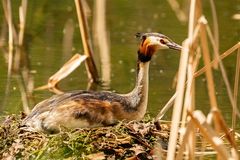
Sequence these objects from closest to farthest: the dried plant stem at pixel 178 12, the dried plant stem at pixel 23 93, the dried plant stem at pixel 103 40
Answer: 1. the dried plant stem at pixel 23 93
2. the dried plant stem at pixel 103 40
3. the dried plant stem at pixel 178 12

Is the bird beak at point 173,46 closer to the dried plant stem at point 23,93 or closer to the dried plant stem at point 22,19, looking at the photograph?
the dried plant stem at point 23,93

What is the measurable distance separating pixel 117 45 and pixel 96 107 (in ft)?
17.2

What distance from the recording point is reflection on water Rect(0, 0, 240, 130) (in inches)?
410

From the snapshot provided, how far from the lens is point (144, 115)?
8.72 meters

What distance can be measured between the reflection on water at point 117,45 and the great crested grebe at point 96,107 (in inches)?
44.9

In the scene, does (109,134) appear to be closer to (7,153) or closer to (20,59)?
(7,153)

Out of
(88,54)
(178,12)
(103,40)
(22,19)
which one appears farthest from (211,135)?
(178,12)

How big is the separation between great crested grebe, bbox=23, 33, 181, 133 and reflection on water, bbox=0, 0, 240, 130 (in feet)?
3.74

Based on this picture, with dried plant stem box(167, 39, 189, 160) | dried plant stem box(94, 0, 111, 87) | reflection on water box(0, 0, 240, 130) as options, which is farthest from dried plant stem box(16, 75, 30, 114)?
dried plant stem box(167, 39, 189, 160)

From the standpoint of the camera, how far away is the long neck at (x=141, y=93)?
26.9 ft

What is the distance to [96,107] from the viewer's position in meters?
7.89

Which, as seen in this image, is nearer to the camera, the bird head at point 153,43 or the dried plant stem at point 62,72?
the bird head at point 153,43

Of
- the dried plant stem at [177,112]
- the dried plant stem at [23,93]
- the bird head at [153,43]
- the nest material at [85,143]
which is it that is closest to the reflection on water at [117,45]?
the dried plant stem at [23,93]

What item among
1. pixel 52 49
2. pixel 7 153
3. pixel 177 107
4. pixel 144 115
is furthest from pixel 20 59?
pixel 177 107
